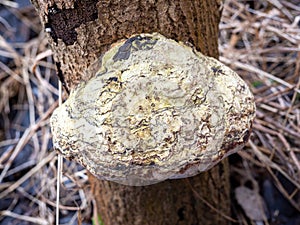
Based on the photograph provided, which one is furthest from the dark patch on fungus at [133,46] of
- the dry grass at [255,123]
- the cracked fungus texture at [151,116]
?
the dry grass at [255,123]

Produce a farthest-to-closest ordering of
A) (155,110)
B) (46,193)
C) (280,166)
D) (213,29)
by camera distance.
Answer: (46,193) → (280,166) → (213,29) → (155,110)

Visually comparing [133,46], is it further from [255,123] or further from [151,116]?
[255,123]

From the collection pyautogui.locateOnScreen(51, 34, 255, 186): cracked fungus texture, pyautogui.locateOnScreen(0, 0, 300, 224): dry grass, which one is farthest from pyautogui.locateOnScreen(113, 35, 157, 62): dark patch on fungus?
pyautogui.locateOnScreen(0, 0, 300, 224): dry grass

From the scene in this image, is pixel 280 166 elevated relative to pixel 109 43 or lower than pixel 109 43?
lower

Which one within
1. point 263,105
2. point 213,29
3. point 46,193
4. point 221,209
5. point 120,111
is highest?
point 213,29

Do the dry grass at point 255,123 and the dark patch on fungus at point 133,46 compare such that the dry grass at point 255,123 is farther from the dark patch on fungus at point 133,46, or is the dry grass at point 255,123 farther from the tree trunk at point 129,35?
the dark patch on fungus at point 133,46

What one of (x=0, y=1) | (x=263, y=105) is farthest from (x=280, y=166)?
(x=0, y=1)

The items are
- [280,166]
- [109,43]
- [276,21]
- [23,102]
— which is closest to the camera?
[109,43]

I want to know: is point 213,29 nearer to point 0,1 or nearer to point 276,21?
point 276,21
